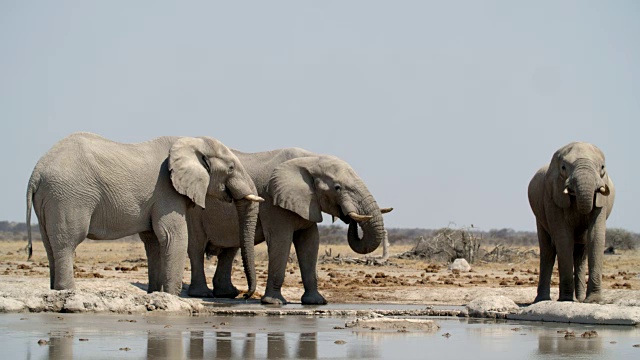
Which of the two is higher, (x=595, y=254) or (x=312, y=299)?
(x=595, y=254)

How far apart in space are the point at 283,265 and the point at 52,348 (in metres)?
9.55

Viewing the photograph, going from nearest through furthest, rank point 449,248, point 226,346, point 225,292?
point 226,346
point 225,292
point 449,248

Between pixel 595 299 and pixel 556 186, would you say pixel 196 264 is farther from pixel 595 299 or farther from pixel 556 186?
pixel 595 299

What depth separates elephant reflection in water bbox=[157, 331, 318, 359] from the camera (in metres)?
14.0

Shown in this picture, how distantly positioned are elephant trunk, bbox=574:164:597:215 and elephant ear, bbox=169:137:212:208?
650 centimetres

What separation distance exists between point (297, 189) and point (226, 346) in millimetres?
8539

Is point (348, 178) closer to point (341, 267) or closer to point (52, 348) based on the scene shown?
point (52, 348)

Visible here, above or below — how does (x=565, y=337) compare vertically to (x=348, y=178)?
below

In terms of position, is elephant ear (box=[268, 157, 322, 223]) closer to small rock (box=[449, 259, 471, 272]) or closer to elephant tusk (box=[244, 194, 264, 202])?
elephant tusk (box=[244, 194, 264, 202])

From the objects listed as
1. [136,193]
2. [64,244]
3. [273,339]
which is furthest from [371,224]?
[273,339]

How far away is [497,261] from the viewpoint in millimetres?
45125

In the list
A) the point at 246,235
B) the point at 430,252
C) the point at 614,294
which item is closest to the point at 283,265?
the point at 246,235

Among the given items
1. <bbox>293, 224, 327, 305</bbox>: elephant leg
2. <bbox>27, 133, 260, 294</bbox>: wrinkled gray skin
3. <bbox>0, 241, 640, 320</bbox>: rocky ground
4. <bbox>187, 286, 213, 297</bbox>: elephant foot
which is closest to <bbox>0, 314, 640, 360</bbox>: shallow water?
<bbox>0, 241, 640, 320</bbox>: rocky ground

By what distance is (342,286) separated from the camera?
2902 cm
